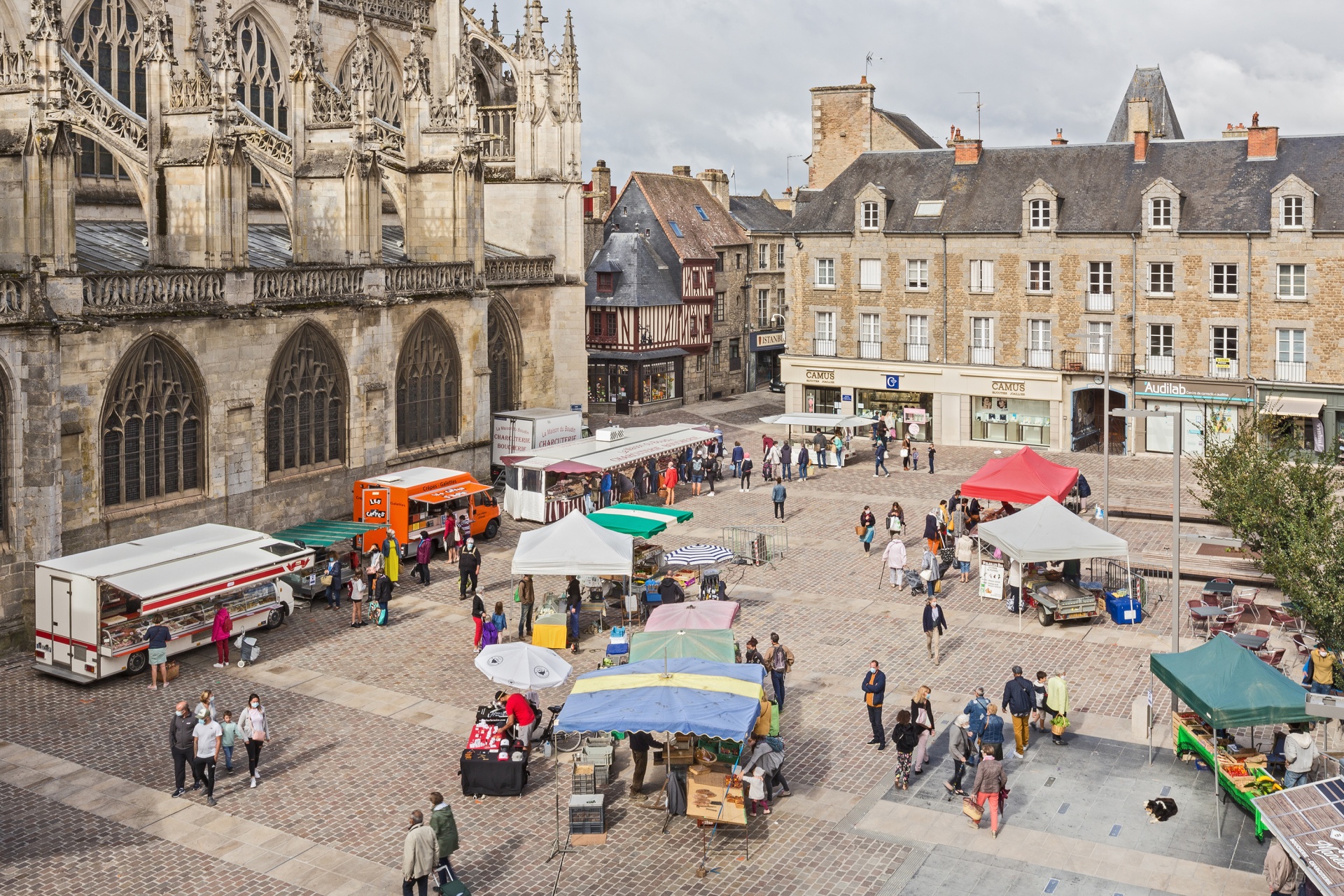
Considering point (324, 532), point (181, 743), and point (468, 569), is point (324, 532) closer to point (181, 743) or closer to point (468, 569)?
point (468, 569)

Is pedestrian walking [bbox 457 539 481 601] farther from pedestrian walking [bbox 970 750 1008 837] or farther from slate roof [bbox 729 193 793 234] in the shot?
slate roof [bbox 729 193 793 234]

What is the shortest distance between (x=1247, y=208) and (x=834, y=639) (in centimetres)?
2408

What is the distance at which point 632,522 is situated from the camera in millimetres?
26219

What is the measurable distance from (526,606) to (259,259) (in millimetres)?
12389

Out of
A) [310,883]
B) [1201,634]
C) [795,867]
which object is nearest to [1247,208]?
[1201,634]

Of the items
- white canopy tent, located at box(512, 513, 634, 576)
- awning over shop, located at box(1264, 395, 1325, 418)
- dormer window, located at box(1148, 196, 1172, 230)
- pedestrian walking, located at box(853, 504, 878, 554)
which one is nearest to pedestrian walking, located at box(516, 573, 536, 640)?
white canopy tent, located at box(512, 513, 634, 576)

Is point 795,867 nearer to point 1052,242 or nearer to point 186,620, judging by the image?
point 186,620

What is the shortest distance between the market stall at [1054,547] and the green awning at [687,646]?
25.3 ft

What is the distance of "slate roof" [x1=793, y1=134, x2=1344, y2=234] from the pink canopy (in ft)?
86.1

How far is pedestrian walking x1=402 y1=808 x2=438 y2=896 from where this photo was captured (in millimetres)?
13680

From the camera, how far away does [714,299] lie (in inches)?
2281

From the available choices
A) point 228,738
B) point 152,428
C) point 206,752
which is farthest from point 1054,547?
point 152,428

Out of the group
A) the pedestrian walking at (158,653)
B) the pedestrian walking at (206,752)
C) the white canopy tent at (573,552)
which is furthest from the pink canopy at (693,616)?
the pedestrian walking at (158,653)

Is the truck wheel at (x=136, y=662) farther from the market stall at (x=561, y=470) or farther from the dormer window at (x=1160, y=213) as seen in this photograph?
the dormer window at (x=1160, y=213)
